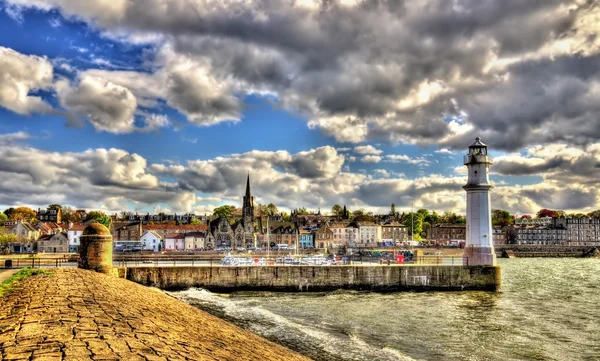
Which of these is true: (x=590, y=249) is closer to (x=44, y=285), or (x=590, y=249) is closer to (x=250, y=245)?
(x=250, y=245)

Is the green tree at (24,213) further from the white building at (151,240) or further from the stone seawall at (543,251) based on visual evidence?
the stone seawall at (543,251)

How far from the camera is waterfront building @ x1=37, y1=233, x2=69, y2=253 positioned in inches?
3834

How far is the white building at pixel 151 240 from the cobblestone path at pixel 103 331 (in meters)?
92.1

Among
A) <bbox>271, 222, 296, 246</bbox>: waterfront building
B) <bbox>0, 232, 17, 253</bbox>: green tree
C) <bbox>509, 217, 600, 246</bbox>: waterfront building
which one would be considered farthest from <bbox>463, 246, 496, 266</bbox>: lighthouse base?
<bbox>509, 217, 600, 246</bbox>: waterfront building

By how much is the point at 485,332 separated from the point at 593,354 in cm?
450

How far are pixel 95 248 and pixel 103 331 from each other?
1824 cm

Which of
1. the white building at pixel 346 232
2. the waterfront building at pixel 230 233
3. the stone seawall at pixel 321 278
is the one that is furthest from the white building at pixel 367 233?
the stone seawall at pixel 321 278

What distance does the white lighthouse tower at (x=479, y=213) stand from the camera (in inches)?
1534

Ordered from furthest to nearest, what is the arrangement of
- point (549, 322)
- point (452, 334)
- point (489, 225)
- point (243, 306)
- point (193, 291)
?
1. point (489, 225)
2. point (193, 291)
3. point (243, 306)
4. point (549, 322)
5. point (452, 334)

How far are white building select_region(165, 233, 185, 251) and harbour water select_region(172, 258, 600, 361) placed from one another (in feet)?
266

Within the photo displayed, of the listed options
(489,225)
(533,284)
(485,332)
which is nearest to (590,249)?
(533,284)

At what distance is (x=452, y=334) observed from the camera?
69.4 feet

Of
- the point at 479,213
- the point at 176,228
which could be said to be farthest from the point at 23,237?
the point at 479,213

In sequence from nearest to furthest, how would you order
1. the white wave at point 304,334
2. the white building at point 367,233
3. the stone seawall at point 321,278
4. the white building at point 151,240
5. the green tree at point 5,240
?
the white wave at point 304,334
the stone seawall at point 321,278
the green tree at point 5,240
the white building at point 151,240
the white building at point 367,233
